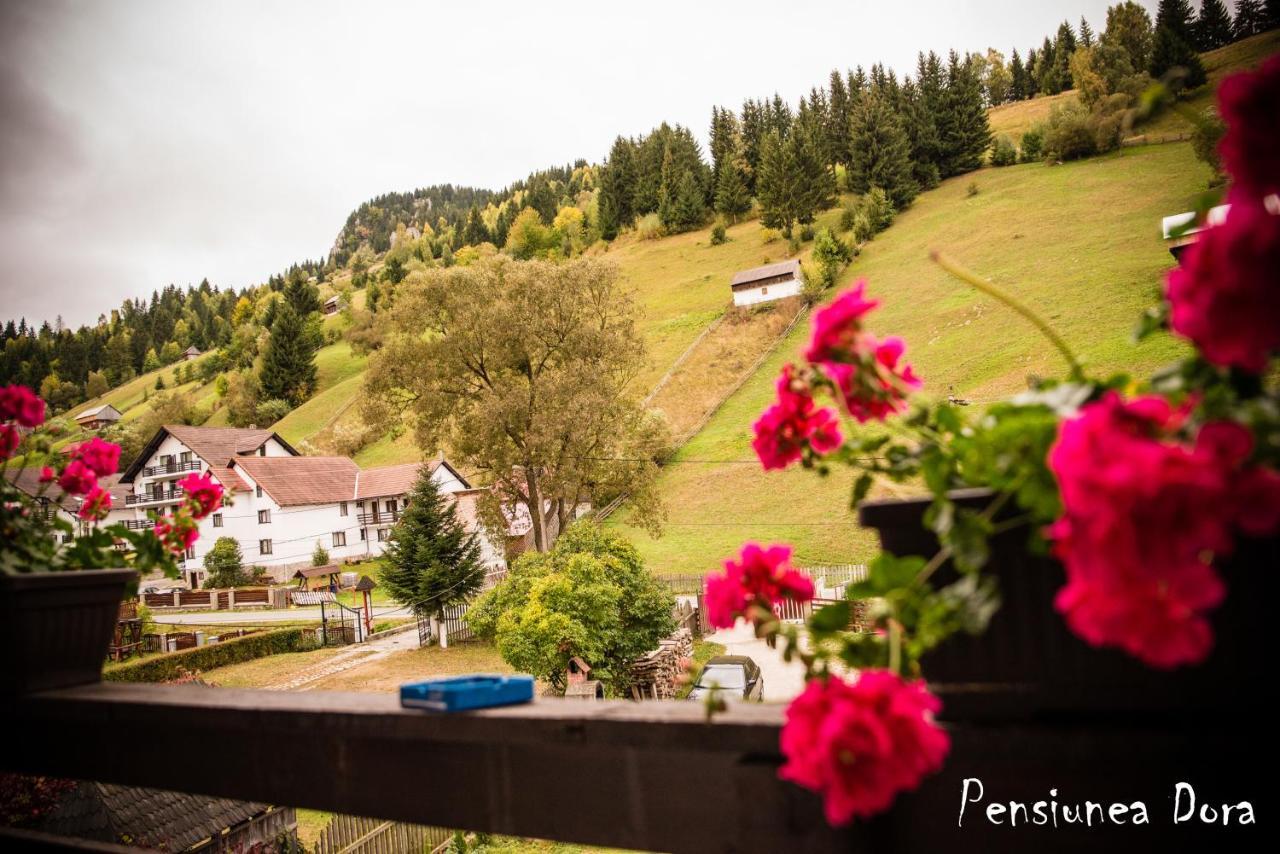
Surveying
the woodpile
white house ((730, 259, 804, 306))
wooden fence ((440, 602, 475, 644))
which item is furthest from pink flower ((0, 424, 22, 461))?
white house ((730, 259, 804, 306))

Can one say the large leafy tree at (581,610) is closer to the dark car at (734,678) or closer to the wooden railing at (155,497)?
the dark car at (734,678)

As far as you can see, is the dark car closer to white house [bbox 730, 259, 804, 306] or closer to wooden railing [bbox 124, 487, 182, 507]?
wooden railing [bbox 124, 487, 182, 507]

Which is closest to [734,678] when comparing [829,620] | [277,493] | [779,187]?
[829,620]

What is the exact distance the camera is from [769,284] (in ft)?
138

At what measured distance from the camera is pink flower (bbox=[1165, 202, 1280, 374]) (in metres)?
0.50

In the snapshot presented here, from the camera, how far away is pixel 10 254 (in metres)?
6.62

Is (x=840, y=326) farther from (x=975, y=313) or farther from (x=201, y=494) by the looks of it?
(x=975, y=313)

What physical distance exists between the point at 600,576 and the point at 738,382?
2298 cm

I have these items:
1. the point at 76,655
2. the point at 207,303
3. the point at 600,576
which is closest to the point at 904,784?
the point at 76,655

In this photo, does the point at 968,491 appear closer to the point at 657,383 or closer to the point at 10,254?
the point at 10,254

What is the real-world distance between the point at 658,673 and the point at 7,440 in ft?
38.7

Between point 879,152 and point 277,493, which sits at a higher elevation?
point 879,152

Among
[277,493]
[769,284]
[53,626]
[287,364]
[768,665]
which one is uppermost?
[287,364]

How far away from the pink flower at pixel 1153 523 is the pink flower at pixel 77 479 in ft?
8.50
